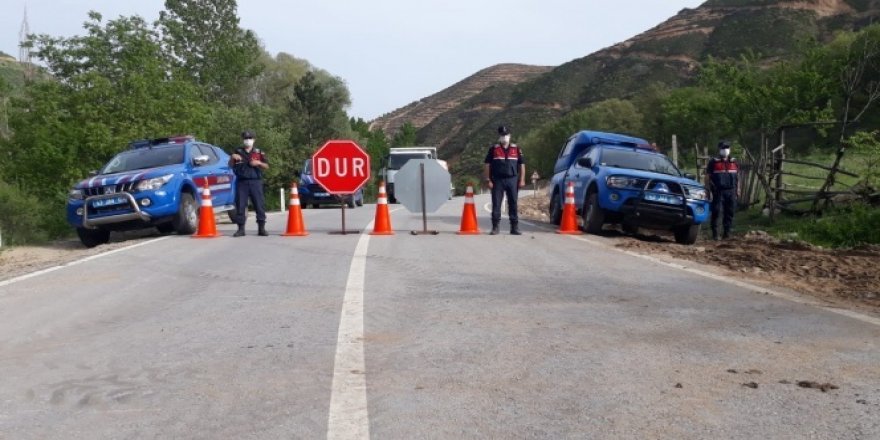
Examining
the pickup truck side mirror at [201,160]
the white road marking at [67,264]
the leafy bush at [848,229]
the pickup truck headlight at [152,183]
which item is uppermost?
the pickup truck side mirror at [201,160]

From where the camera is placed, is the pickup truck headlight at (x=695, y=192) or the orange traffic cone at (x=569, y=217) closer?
the pickup truck headlight at (x=695, y=192)

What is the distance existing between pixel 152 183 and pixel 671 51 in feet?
Answer: 326

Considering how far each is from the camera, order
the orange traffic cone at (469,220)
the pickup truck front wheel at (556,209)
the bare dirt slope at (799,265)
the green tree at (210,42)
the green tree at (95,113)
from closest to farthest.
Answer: the bare dirt slope at (799,265) → the orange traffic cone at (469,220) → the pickup truck front wheel at (556,209) → the green tree at (95,113) → the green tree at (210,42)

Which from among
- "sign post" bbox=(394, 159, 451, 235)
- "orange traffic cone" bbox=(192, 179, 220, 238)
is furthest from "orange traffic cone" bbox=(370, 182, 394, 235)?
"orange traffic cone" bbox=(192, 179, 220, 238)

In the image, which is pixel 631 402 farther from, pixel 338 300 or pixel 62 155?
pixel 62 155

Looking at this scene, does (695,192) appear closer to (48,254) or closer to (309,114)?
(48,254)

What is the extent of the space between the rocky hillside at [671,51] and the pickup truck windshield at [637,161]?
7230cm

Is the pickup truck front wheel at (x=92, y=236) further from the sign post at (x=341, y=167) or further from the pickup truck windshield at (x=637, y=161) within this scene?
the pickup truck windshield at (x=637, y=161)

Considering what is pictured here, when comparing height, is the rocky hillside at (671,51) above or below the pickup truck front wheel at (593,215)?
above

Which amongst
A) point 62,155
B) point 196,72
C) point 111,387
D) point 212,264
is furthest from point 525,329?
point 196,72

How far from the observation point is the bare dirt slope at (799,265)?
27.7ft

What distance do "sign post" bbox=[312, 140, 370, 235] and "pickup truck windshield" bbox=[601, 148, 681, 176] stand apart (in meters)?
4.44

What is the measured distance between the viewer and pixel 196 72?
58.6 metres

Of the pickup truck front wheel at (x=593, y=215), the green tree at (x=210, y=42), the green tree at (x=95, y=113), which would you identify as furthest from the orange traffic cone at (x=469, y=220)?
the green tree at (x=210, y=42)
